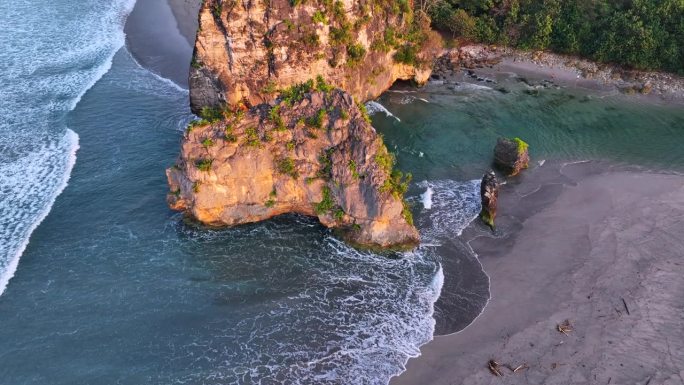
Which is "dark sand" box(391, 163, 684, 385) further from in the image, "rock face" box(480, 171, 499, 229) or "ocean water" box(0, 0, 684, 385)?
"ocean water" box(0, 0, 684, 385)

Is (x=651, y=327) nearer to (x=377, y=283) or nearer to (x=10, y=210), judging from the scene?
(x=377, y=283)

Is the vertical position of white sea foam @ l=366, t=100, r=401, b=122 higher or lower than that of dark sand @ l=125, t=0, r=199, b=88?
lower

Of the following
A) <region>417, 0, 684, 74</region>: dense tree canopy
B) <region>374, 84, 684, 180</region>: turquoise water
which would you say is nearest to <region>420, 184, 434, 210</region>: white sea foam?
<region>374, 84, 684, 180</region>: turquoise water

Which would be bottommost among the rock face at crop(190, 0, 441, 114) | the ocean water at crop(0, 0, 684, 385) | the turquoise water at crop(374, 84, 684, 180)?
the ocean water at crop(0, 0, 684, 385)

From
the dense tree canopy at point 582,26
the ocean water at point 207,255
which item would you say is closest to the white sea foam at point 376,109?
the ocean water at point 207,255

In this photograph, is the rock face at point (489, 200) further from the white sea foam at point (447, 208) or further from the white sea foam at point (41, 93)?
the white sea foam at point (41, 93)

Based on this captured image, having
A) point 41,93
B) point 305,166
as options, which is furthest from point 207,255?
point 41,93

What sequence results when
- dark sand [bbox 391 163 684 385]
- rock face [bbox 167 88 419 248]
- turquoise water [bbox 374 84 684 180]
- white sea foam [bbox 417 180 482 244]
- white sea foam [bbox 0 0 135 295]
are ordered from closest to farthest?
1. dark sand [bbox 391 163 684 385]
2. rock face [bbox 167 88 419 248]
3. white sea foam [bbox 417 180 482 244]
4. white sea foam [bbox 0 0 135 295]
5. turquoise water [bbox 374 84 684 180]

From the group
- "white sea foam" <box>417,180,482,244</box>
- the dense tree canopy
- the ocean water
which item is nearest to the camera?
the ocean water
